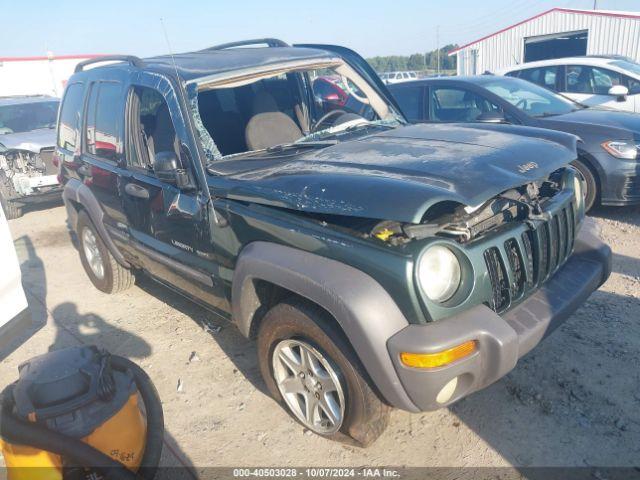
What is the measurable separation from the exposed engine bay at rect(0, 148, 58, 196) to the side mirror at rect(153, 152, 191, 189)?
595 centimetres

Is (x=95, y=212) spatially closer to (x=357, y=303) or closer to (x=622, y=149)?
(x=357, y=303)

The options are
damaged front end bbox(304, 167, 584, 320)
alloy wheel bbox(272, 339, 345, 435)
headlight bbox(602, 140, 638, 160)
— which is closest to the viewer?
damaged front end bbox(304, 167, 584, 320)

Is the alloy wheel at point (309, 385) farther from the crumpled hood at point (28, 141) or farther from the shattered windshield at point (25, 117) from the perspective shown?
the shattered windshield at point (25, 117)

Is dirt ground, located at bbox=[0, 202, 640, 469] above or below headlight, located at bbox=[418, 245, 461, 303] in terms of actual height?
below

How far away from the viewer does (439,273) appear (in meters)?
2.22

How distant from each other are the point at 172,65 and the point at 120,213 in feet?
4.19

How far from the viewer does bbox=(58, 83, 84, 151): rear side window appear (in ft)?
14.7

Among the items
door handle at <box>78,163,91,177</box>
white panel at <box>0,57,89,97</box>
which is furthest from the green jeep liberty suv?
white panel at <box>0,57,89,97</box>

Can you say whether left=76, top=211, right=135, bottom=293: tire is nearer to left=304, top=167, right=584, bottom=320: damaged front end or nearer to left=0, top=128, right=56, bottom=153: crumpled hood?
left=304, top=167, right=584, bottom=320: damaged front end

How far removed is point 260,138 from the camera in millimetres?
3549

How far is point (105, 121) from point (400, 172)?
8.59 ft

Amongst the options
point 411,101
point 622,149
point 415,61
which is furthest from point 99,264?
point 415,61

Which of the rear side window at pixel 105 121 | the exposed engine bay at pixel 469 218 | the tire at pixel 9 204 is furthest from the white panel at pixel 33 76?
the exposed engine bay at pixel 469 218

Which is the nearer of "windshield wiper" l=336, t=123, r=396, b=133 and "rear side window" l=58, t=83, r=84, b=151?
"windshield wiper" l=336, t=123, r=396, b=133
